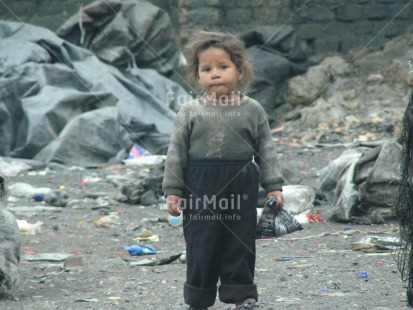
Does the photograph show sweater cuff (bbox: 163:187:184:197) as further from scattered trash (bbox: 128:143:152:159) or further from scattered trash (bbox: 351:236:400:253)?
scattered trash (bbox: 128:143:152:159)

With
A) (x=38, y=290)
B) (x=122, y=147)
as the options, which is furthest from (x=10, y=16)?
(x=38, y=290)

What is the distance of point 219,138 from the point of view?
125 inches

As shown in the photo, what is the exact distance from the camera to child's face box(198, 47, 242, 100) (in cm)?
317

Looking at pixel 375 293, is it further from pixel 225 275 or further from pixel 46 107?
pixel 46 107

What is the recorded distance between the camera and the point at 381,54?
35.1 feet

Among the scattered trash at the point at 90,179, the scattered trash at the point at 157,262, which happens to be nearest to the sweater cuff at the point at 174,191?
the scattered trash at the point at 157,262

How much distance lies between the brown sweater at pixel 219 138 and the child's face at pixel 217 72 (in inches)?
2.5

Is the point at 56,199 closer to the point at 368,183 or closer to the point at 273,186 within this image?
the point at 368,183

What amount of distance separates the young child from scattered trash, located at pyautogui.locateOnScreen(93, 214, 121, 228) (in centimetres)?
241

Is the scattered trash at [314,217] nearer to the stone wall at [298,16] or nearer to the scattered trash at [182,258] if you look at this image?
the scattered trash at [182,258]

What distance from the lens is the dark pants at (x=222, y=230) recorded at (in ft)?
10.4

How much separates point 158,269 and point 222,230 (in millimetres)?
1086

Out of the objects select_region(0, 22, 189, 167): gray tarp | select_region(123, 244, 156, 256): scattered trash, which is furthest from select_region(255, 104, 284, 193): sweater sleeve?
select_region(0, 22, 189, 167): gray tarp

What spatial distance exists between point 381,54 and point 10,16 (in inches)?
197
